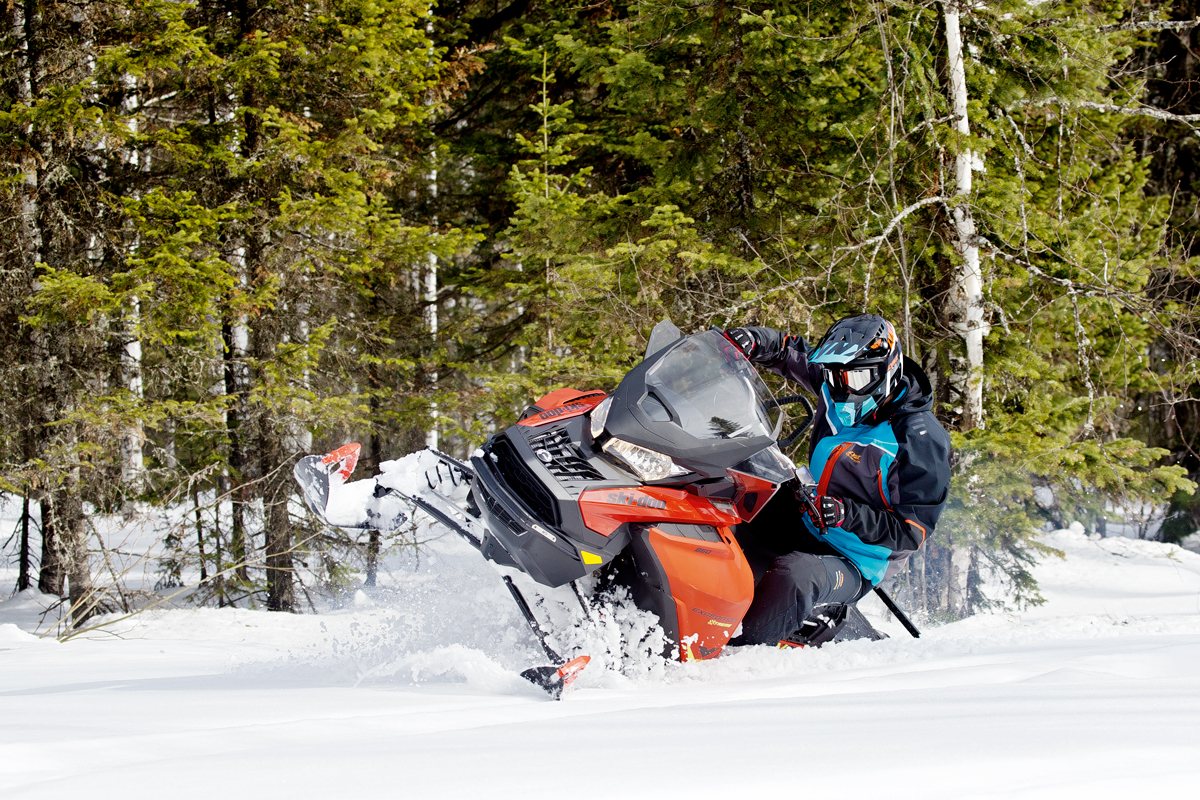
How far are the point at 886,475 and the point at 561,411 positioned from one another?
4.71 ft

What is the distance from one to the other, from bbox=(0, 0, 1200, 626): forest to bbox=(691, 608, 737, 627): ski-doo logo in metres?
3.70

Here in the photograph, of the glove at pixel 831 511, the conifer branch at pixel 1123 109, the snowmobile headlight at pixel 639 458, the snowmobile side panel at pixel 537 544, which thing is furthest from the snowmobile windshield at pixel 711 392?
the conifer branch at pixel 1123 109

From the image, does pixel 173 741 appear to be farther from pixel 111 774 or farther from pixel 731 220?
pixel 731 220

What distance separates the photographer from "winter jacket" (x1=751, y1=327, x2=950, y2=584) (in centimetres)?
334

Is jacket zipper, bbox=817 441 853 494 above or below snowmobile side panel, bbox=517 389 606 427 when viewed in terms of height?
below

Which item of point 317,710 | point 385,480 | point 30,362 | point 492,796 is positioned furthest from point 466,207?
point 492,796

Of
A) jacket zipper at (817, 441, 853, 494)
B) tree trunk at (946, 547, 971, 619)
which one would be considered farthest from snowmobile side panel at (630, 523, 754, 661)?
tree trunk at (946, 547, 971, 619)

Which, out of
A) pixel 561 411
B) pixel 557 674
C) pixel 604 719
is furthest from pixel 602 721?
pixel 561 411

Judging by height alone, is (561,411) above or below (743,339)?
below

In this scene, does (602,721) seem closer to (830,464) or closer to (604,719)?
(604,719)

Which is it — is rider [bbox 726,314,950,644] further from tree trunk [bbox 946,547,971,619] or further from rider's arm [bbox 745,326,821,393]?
tree trunk [bbox 946,547,971,619]

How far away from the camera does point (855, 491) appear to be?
355 centimetres

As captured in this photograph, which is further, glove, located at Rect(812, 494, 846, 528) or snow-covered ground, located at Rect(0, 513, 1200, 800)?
glove, located at Rect(812, 494, 846, 528)

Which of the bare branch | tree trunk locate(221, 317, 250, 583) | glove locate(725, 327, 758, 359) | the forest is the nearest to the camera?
glove locate(725, 327, 758, 359)
